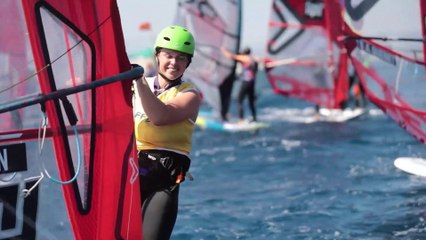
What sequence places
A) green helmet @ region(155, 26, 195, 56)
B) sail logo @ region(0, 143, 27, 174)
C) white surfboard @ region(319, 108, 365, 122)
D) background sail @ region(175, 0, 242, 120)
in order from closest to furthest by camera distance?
1. sail logo @ region(0, 143, 27, 174)
2. green helmet @ region(155, 26, 195, 56)
3. white surfboard @ region(319, 108, 365, 122)
4. background sail @ region(175, 0, 242, 120)

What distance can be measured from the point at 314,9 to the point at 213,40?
2.08 m

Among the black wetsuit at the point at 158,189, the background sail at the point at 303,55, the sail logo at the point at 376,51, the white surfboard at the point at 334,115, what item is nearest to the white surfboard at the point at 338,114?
the white surfboard at the point at 334,115

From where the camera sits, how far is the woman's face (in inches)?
132

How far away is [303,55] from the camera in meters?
15.2

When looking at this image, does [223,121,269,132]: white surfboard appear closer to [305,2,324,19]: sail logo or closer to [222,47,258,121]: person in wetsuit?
[222,47,258,121]: person in wetsuit

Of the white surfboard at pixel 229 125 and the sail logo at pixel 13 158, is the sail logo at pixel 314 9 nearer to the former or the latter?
the white surfboard at pixel 229 125

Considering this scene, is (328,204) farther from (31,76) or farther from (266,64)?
(266,64)

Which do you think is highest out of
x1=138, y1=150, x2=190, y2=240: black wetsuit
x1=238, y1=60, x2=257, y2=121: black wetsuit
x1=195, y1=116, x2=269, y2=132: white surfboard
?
x1=138, y1=150, x2=190, y2=240: black wetsuit

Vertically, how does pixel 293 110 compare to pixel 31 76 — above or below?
below

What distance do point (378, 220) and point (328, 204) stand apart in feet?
2.55

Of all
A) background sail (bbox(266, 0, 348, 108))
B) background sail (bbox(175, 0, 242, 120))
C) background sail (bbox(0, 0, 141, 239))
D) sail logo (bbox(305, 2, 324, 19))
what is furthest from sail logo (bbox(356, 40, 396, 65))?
sail logo (bbox(305, 2, 324, 19))

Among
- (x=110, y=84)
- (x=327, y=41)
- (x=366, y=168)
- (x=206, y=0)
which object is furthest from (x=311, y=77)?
(x=110, y=84)

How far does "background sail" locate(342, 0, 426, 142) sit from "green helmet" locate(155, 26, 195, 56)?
12.9ft

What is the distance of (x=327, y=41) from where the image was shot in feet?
48.9
